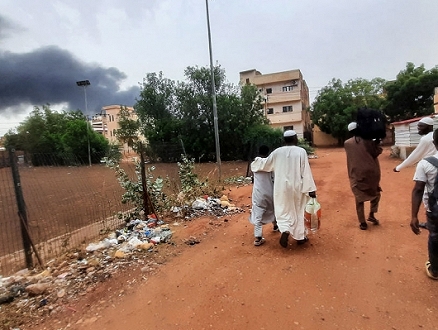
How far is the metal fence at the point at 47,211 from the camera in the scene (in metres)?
4.26

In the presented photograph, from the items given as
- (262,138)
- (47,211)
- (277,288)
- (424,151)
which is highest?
(262,138)

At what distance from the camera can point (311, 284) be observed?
2.88 metres

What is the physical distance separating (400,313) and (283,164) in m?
2.00

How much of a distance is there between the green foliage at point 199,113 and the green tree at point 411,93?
500 inches

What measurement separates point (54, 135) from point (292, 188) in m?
35.4

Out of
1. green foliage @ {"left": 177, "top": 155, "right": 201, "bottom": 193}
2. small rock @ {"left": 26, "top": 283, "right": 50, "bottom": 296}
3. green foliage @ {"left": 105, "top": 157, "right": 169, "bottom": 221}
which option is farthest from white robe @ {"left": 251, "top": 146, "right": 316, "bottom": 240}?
green foliage @ {"left": 177, "top": 155, "right": 201, "bottom": 193}

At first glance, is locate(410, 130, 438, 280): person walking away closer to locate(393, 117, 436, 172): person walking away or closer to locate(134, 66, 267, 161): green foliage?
locate(393, 117, 436, 172): person walking away

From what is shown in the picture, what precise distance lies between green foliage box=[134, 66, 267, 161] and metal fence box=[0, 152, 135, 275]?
12.2 metres

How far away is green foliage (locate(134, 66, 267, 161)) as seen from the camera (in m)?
21.4

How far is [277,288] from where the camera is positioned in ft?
9.32

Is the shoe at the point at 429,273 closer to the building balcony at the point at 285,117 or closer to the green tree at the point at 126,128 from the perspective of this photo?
the green tree at the point at 126,128

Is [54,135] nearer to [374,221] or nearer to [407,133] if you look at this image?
[407,133]

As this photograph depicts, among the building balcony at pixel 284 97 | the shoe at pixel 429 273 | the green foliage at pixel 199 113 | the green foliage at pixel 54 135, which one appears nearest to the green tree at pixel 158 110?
the green foliage at pixel 199 113

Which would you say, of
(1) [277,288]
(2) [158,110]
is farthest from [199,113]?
(1) [277,288]
